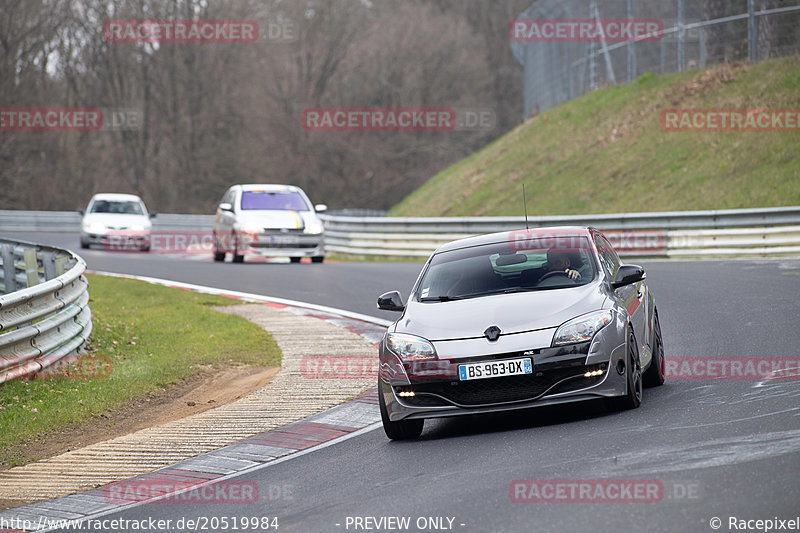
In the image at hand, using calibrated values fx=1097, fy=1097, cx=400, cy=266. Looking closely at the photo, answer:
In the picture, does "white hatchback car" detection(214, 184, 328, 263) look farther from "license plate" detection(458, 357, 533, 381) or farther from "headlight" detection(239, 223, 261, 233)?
"license plate" detection(458, 357, 533, 381)

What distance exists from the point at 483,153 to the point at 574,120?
6.26 m

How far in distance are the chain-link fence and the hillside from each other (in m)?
0.47

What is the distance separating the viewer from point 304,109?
61656 mm

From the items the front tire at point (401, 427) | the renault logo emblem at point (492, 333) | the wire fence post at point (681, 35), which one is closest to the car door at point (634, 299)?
the renault logo emblem at point (492, 333)

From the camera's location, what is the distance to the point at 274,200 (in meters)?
25.9

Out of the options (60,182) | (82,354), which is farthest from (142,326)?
(60,182)

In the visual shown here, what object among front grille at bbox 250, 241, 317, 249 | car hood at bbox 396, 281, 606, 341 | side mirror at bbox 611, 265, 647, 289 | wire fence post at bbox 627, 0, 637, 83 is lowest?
front grille at bbox 250, 241, 317, 249

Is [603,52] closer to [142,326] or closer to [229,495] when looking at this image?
[142,326]

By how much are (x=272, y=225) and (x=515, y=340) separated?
17821 mm

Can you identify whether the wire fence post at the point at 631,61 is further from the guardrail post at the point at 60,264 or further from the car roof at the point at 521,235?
the car roof at the point at 521,235

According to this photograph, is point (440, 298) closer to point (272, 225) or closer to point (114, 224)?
point (272, 225)

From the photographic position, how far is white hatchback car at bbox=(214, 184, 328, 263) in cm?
2503

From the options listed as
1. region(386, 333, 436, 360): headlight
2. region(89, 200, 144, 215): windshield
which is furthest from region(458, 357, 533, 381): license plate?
region(89, 200, 144, 215): windshield

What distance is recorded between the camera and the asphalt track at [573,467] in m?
5.43
